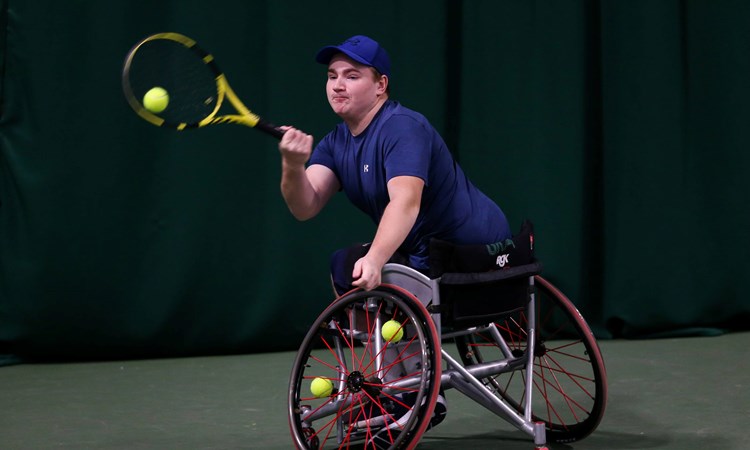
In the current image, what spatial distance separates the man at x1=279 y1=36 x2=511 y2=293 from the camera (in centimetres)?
256

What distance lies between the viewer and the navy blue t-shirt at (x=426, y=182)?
2598mm

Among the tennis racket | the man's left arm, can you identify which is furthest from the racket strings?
the man's left arm

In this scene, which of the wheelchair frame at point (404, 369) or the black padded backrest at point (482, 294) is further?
the black padded backrest at point (482, 294)

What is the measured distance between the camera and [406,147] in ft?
8.38

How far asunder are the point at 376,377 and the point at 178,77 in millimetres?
845

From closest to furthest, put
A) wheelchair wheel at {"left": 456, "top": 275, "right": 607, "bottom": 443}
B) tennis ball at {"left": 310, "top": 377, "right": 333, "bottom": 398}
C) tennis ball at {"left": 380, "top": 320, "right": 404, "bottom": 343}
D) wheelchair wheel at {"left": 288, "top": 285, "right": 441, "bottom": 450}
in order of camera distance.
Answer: wheelchair wheel at {"left": 288, "top": 285, "right": 441, "bottom": 450} → tennis ball at {"left": 380, "top": 320, "right": 404, "bottom": 343} → tennis ball at {"left": 310, "top": 377, "right": 333, "bottom": 398} → wheelchair wheel at {"left": 456, "top": 275, "right": 607, "bottom": 443}

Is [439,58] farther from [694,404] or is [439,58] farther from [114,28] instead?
[694,404]

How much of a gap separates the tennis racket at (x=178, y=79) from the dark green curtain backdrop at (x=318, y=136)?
149 centimetres

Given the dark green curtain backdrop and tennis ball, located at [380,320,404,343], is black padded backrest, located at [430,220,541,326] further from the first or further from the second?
the dark green curtain backdrop

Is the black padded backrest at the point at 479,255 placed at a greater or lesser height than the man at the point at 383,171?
lesser

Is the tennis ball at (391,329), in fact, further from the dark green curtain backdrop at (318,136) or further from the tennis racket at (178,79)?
the dark green curtain backdrop at (318,136)

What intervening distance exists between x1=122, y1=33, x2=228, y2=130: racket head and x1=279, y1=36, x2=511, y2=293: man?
0.25 metres

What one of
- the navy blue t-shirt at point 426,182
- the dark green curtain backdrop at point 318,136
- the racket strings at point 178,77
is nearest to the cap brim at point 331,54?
the navy blue t-shirt at point 426,182

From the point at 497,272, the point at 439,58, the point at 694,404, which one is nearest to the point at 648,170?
the point at 439,58
